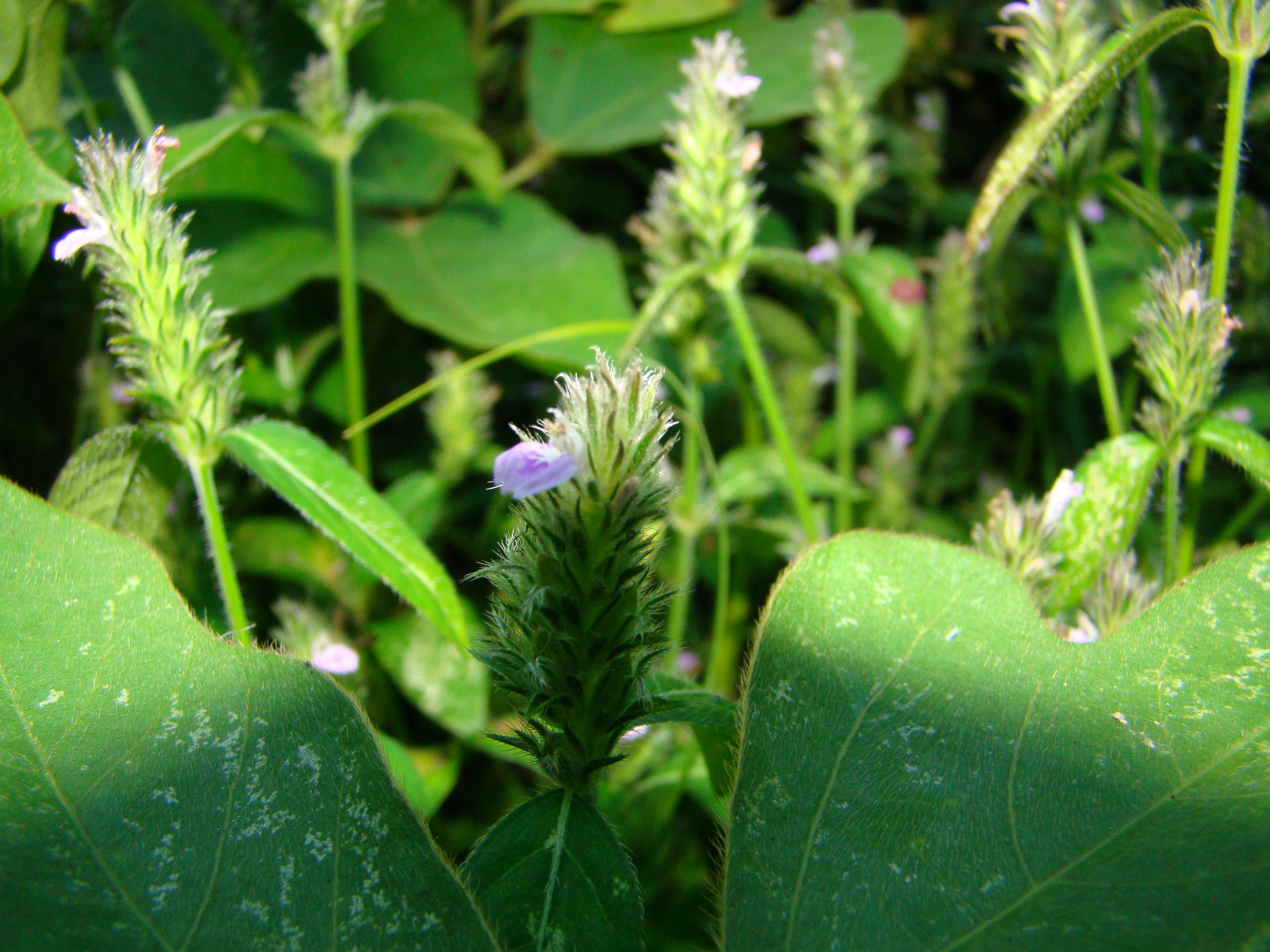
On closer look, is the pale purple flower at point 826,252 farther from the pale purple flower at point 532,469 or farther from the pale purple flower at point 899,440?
the pale purple flower at point 532,469

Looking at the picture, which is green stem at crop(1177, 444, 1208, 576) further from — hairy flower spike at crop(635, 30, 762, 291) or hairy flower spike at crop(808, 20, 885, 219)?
hairy flower spike at crop(808, 20, 885, 219)

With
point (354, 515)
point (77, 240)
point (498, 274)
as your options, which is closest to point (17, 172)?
point (77, 240)

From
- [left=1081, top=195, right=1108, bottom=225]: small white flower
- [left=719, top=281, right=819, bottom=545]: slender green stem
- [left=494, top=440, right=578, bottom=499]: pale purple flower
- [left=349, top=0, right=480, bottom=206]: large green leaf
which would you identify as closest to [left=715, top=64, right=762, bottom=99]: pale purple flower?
[left=719, top=281, right=819, bottom=545]: slender green stem

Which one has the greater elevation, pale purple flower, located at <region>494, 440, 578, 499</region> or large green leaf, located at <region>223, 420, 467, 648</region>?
pale purple flower, located at <region>494, 440, 578, 499</region>

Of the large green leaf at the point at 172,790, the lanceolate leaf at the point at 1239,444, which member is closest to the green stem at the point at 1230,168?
the lanceolate leaf at the point at 1239,444

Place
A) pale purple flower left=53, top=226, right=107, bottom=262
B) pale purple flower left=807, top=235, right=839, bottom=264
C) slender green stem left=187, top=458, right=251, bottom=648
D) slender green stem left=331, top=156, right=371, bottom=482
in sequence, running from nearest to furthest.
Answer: pale purple flower left=53, top=226, right=107, bottom=262 < slender green stem left=187, top=458, right=251, bottom=648 < slender green stem left=331, top=156, right=371, bottom=482 < pale purple flower left=807, top=235, right=839, bottom=264
